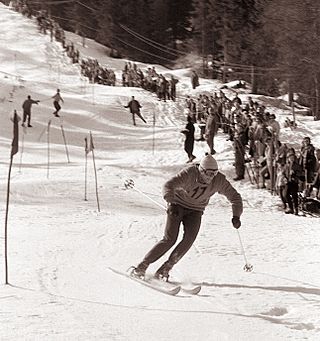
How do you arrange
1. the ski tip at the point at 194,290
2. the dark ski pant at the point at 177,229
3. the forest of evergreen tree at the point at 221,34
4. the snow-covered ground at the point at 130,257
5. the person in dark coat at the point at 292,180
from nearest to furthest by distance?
1. the snow-covered ground at the point at 130,257
2. the ski tip at the point at 194,290
3. the dark ski pant at the point at 177,229
4. the person in dark coat at the point at 292,180
5. the forest of evergreen tree at the point at 221,34

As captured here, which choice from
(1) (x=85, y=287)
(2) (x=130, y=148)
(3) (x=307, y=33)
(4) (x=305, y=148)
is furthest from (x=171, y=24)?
(1) (x=85, y=287)

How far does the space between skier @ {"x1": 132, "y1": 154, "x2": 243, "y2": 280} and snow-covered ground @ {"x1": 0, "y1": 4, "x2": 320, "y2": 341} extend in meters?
0.42

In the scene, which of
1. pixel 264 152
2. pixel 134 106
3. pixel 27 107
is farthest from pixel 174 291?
pixel 134 106

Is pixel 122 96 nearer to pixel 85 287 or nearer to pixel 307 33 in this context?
pixel 307 33

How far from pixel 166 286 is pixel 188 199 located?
0.85 meters

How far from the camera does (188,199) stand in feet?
23.1

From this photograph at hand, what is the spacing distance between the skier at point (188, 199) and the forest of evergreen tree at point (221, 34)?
87.8ft

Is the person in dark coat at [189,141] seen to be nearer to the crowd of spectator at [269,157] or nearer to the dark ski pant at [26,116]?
the crowd of spectator at [269,157]

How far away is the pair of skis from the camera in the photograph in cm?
665

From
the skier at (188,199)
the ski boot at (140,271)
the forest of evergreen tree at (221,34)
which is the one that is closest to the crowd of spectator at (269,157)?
the skier at (188,199)

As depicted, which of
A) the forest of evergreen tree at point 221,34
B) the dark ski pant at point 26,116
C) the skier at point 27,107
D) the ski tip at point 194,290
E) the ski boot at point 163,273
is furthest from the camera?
the forest of evergreen tree at point 221,34

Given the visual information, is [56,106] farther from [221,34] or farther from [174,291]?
[221,34]

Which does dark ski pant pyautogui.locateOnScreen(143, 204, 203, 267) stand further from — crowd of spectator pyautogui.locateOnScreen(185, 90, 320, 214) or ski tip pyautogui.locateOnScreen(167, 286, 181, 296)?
crowd of spectator pyautogui.locateOnScreen(185, 90, 320, 214)

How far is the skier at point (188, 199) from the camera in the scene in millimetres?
6871
